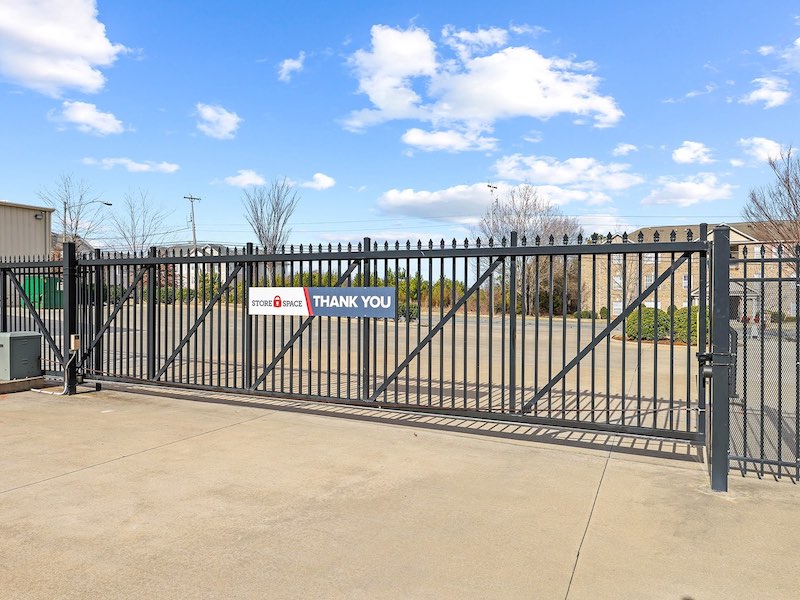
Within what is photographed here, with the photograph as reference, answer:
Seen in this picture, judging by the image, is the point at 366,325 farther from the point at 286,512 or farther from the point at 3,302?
the point at 3,302

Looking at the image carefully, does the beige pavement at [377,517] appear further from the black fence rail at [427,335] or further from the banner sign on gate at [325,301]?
the banner sign on gate at [325,301]

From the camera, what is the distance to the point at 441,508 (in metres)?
4.92

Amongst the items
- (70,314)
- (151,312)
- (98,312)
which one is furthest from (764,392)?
(70,314)

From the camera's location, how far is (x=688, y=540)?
4.35 m

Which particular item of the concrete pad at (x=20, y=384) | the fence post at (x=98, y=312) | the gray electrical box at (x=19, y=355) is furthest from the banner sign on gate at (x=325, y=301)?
the concrete pad at (x=20, y=384)

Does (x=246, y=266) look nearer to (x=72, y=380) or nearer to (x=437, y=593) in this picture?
(x=72, y=380)

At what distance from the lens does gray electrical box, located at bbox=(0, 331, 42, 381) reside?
10336 mm

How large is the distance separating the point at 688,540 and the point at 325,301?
5.55 metres

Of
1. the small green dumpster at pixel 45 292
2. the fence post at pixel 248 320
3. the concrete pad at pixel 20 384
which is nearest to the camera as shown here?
the fence post at pixel 248 320

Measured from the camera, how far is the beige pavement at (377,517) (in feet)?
12.1

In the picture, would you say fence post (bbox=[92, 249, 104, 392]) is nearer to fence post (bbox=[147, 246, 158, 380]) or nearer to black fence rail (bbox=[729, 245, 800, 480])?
fence post (bbox=[147, 246, 158, 380])

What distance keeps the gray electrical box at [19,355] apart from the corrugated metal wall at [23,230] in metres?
18.5

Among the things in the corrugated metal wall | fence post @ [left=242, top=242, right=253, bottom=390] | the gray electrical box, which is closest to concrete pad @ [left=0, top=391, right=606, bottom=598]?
fence post @ [left=242, top=242, right=253, bottom=390]

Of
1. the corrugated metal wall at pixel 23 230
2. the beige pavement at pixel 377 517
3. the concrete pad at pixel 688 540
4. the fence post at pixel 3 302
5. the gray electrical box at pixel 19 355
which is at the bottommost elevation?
the concrete pad at pixel 688 540
